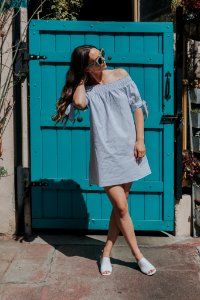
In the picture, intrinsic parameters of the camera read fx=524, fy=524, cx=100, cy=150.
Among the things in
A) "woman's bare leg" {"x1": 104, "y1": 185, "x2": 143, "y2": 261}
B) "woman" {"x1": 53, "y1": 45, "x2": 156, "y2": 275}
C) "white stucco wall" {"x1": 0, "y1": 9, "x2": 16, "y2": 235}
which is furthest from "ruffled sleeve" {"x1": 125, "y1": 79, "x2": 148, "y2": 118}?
"white stucco wall" {"x1": 0, "y1": 9, "x2": 16, "y2": 235}

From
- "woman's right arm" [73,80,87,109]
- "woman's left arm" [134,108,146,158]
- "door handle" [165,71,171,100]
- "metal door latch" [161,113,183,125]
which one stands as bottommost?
"woman's left arm" [134,108,146,158]

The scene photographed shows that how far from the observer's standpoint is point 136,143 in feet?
13.1

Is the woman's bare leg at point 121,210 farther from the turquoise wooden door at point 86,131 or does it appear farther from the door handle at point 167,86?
the door handle at point 167,86

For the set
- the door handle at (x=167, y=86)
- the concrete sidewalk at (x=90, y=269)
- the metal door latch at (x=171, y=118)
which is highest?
the door handle at (x=167, y=86)

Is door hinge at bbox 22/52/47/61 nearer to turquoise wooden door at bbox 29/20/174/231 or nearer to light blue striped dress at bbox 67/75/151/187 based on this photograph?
turquoise wooden door at bbox 29/20/174/231

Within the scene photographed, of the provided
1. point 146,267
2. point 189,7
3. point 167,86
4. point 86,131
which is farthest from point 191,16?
point 146,267

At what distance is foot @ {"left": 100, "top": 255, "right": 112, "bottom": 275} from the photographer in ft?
13.7

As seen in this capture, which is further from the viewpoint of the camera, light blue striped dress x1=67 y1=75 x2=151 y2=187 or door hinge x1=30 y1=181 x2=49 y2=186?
door hinge x1=30 y1=181 x2=49 y2=186

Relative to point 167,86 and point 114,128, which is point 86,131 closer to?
point 167,86

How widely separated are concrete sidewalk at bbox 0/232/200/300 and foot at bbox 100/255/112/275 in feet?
0.16

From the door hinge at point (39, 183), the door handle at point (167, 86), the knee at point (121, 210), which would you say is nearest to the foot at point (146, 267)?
the knee at point (121, 210)

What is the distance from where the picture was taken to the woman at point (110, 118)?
3939mm

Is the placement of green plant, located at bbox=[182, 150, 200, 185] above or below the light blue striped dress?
below

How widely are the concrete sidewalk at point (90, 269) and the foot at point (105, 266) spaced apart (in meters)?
0.05
